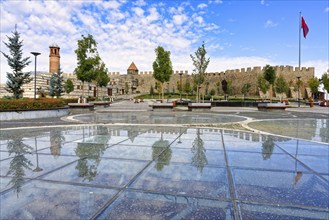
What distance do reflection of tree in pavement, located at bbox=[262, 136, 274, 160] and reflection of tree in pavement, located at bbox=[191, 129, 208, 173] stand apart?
1.32m

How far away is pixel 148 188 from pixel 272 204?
161 centimetres

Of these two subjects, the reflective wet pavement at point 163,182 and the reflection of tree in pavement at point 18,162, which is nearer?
the reflective wet pavement at point 163,182

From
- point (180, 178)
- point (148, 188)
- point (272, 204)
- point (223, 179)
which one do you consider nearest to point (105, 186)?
point (148, 188)

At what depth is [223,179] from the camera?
361 cm

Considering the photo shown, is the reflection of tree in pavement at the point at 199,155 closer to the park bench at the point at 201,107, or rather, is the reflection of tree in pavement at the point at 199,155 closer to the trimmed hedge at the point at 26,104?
the trimmed hedge at the point at 26,104

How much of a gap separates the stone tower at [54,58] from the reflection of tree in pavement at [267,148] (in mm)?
67477

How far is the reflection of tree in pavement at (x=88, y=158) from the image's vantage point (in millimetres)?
3834

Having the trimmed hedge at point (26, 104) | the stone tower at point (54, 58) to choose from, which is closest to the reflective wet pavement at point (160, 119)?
the trimmed hedge at point (26, 104)

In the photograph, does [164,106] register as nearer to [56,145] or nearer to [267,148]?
[56,145]

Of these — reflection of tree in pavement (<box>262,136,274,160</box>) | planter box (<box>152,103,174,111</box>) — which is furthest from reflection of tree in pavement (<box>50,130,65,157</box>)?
planter box (<box>152,103,174,111</box>)

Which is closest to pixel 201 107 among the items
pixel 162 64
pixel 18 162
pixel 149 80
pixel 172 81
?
pixel 162 64

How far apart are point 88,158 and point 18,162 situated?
1.31 meters

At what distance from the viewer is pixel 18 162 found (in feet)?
14.8

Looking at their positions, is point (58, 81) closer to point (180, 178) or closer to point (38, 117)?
point (38, 117)
